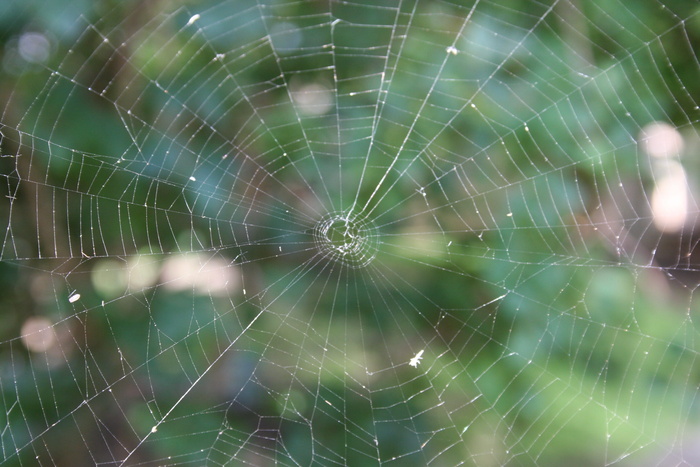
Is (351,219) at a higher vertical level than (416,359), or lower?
higher

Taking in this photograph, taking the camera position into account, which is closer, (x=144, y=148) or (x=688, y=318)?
(x=144, y=148)

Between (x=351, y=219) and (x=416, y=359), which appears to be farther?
(x=351, y=219)

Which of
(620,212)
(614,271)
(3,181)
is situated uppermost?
(3,181)

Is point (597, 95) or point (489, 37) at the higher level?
point (489, 37)

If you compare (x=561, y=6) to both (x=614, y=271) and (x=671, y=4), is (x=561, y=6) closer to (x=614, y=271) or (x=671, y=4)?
(x=671, y=4)

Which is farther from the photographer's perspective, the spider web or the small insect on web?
the small insect on web

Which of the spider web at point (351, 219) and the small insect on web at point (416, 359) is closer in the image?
the spider web at point (351, 219)

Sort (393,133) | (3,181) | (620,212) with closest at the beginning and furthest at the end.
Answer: (3,181), (393,133), (620,212)

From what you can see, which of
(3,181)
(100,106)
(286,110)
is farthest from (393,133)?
(3,181)
